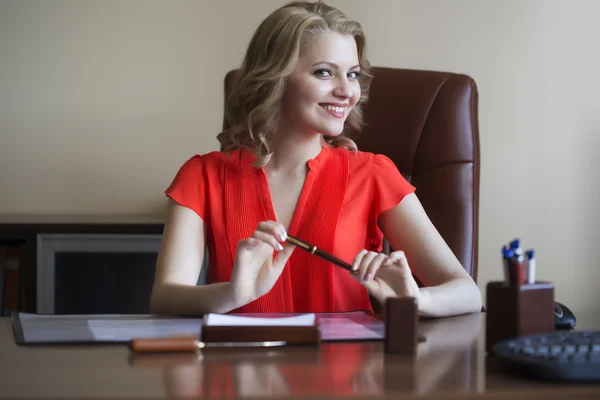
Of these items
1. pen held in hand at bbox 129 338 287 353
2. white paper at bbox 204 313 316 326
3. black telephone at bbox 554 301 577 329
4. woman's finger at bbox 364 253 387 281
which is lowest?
black telephone at bbox 554 301 577 329

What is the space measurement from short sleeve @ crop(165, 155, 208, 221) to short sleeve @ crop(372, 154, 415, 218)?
401 millimetres

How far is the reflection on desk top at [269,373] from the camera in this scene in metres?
0.85

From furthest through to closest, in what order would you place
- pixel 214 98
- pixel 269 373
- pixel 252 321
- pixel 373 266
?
pixel 214 98, pixel 373 266, pixel 252 321, pixel 269 373

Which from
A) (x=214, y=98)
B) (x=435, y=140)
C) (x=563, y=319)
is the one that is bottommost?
(x=563, y=319)

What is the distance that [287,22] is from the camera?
1.85 meters

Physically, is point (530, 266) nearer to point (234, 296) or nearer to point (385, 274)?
point (385, 274)

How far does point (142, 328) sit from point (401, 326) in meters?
0.42

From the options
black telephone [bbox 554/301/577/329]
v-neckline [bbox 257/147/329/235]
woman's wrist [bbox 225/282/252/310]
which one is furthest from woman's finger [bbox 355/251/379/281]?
v-neckline [bbox 257/147/329/235]

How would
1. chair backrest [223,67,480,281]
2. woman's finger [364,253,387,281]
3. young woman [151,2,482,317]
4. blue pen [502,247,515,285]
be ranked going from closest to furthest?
blue pen [502,247,515,285] → woman's finger [364,253,387,281] → young woman [151,2,482,317] → chair backrest [223,67,480,281]

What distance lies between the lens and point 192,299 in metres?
1.50

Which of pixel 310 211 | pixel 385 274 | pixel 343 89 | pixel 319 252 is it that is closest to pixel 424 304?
pixel 385 274

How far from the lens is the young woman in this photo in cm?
175

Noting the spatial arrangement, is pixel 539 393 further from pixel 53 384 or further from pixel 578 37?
pixel 578 37

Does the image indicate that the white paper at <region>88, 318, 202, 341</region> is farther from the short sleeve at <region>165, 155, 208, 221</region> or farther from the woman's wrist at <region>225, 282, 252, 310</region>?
the short sleeve at <region>165, 155, 208, 221</region>
